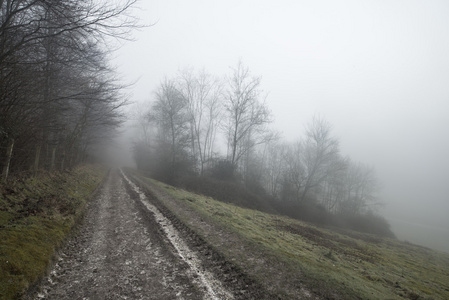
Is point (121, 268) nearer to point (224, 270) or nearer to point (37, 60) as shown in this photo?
point (224, 270)

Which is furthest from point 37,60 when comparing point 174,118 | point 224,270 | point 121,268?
point 174,118

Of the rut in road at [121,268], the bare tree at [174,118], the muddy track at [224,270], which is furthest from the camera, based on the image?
the bare tree at [174,118]

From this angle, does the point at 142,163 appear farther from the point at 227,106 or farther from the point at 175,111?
the point at 227,106

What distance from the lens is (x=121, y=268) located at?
590cm

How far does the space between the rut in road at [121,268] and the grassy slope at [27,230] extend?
43 cm

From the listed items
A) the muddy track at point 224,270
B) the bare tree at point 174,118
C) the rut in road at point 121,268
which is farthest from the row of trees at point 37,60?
the bare tree at point 174,118

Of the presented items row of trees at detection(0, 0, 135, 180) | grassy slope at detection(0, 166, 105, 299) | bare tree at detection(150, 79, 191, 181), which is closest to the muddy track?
grassy slope at detection(0, 166, 105, 299)

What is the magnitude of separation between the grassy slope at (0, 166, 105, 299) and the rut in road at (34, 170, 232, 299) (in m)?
0.43

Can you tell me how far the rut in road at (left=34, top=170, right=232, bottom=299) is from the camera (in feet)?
15.9

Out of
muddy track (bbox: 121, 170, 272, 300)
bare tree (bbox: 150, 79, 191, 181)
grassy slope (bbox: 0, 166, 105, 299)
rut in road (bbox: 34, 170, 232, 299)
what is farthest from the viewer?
bare tree (bbox: 150, 79, 191, 181)

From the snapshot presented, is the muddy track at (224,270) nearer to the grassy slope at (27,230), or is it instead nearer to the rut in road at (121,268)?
the rut in road at (121,268)

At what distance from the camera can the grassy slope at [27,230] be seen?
4.59 meters

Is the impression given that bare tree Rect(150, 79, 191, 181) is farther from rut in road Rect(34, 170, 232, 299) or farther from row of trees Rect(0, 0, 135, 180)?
rut in road Rect(34, 170, 232, 299)

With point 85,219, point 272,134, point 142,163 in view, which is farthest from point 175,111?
point 85,219
